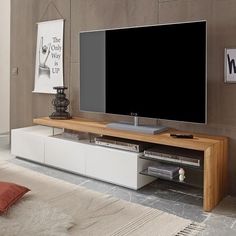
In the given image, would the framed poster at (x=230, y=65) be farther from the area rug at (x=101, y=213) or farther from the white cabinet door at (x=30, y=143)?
the white cabinet door at (x=30, y=143)

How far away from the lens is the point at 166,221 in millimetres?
2713

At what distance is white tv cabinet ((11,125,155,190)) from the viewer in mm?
3365

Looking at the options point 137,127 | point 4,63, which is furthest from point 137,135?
point 4,63

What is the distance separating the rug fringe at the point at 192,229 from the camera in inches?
98.9

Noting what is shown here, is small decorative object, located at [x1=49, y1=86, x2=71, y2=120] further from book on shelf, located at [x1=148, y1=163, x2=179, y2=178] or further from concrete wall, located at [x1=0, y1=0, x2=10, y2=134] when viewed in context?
concrete wall, located at [x1=0, y1=0, x2=10, y2=134]

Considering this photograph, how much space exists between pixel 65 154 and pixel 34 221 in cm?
140

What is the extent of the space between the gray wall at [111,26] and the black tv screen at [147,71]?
26cm

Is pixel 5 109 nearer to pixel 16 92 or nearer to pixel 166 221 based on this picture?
pixel 16 92

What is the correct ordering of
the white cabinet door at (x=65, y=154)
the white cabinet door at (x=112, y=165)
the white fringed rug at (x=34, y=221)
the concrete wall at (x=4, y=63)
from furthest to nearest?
1. the concrete wall at (x=4, y=63)
2. the white cabinet door at (x=65, y=154)
3. the white cabinet door at (x=112, y=165)
4. the white fringed rug at (x=34, y=221)

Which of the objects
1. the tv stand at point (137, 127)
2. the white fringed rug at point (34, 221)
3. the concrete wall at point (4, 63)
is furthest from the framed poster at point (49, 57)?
the white fringed rug at point (34, 221)

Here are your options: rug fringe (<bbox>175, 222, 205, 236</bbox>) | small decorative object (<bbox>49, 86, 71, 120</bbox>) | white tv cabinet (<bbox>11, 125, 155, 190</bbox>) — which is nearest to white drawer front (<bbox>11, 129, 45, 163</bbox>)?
white tv cabinet (<bbox>11, 125, 155, 190</bbox>)

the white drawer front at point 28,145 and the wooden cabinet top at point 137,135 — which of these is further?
the white drawer front at point 28,145

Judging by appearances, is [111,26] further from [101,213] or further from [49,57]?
[101,213]

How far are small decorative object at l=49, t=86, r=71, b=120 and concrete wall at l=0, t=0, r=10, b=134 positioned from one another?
2139 mm
